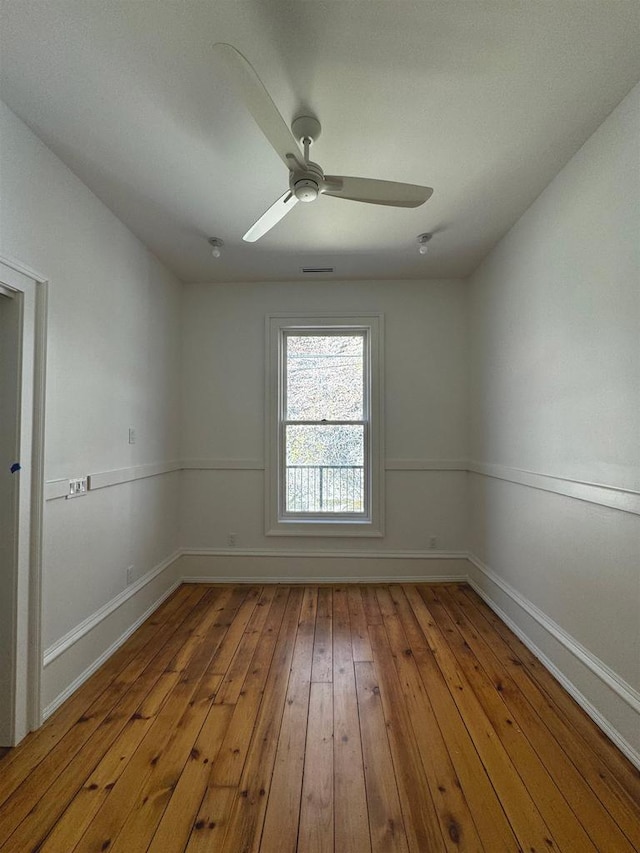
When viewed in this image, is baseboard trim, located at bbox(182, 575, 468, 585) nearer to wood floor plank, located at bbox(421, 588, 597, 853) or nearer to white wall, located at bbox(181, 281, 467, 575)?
white wall, located at bbox(181, 281, 467, 575)

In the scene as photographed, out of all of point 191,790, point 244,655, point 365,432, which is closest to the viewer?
point 191,790

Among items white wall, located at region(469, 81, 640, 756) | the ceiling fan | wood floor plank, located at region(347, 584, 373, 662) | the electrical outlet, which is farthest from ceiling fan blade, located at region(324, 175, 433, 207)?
wood floor plank, located at region(347, 584, 373, 662)

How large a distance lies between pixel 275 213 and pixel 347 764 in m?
Result: 2.38

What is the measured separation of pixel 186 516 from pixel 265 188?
2.71 metres

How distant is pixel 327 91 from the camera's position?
5.08ft

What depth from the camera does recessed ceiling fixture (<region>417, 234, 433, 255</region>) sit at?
107 inches

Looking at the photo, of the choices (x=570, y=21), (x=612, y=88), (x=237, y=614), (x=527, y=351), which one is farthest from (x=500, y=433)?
(x=237, y=614)

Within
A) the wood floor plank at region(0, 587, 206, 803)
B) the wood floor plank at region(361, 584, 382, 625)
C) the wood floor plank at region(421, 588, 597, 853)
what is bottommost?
the wood floor plank at region(0, 587, 206, 803)

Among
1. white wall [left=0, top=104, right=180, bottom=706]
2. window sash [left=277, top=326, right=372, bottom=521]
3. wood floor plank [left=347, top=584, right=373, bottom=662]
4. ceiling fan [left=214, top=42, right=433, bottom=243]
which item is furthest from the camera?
window sash [left=277, top=326, right=372, bottom=521]

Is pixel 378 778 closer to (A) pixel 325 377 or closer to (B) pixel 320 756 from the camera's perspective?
(B) pixel 320 756

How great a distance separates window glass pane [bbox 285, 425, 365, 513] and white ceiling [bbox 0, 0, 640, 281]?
5.97ft

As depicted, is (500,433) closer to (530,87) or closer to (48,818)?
(530,87)

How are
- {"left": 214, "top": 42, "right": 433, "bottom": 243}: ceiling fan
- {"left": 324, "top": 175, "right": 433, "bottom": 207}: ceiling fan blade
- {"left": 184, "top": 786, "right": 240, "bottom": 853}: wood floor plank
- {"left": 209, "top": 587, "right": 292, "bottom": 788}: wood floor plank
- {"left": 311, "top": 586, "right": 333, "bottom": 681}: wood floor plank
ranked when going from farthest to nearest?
{"left": 311, "top": 586, "right": 333, "bottom": 681}: wood floor plank, {"left": 324, "top": 175, "right": 433, "bottom": 207}: ceiling fan blade, {"left": 209, "top": 587, "right": 292, "bottom": 788}: wood floor plank, {"left": 214, "top": 42, "right": 433, "bottom": 243}: ceiling fan, {"left": 184, "top": 786, "right": 240, "bottom": 853}: wood floor plank

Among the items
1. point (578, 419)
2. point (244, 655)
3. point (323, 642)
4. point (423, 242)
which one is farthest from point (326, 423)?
point (578, 419)
